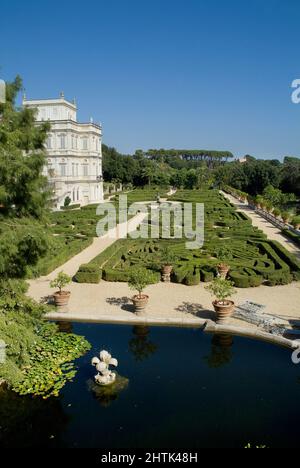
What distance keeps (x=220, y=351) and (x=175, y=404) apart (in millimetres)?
2956

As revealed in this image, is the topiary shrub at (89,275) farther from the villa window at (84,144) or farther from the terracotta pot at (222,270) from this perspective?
the villa window at (84,144)

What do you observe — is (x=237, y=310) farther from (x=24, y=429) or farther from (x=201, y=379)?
(x=24, y=429)

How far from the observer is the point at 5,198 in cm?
801

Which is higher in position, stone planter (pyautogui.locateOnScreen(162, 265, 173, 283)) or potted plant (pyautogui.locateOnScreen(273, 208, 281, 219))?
potted plant (pyautogui.locateOnScreen(273, 208, 281, 219))

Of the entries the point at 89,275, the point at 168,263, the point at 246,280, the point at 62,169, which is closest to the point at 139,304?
the point at 89,275

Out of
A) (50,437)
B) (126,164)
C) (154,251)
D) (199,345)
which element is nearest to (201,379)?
(199,345)

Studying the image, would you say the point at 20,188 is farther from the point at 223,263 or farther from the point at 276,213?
the point at 276,213

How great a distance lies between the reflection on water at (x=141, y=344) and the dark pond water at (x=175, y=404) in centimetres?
6

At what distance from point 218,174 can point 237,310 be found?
82.2 m

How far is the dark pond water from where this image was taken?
815 cm

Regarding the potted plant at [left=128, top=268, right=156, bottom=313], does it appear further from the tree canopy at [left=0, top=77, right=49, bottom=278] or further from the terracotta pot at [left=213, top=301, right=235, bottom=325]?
the tree canopy at [left=0, top=77, right=49, bottom=278]

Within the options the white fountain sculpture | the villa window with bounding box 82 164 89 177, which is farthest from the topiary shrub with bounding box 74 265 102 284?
the villa window with bounding box 82 164 89 177

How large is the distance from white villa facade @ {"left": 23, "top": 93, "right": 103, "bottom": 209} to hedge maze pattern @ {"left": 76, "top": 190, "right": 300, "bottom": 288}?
23.7 metres

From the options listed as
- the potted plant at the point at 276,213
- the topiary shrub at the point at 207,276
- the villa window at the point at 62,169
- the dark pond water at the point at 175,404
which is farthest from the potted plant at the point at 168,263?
the villa window at the point at 62,169
